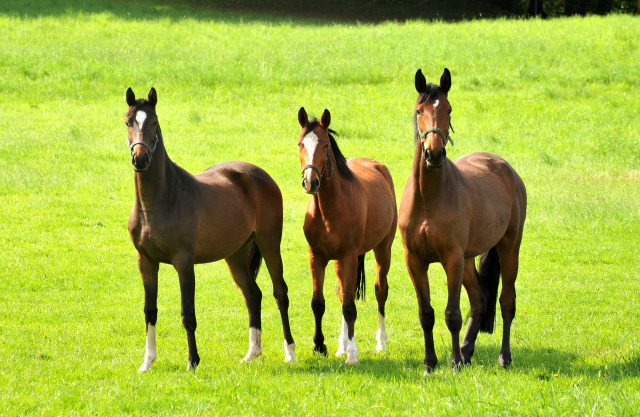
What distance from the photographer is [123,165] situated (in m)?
18.7

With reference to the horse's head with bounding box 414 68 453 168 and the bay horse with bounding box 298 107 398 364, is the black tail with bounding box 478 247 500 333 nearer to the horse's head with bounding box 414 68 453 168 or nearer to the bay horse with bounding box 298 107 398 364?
the bay horse with bounding box 298 107 398 364

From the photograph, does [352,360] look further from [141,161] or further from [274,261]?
[141,161]

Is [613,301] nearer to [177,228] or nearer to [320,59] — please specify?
[177,228]

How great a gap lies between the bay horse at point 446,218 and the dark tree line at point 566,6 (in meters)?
33.2

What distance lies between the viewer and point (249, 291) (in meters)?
9.08

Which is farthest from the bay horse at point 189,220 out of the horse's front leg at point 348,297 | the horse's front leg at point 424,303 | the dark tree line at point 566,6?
the dark tree line at point 566,6

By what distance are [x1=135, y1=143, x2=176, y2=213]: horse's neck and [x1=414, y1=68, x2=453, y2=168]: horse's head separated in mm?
2395

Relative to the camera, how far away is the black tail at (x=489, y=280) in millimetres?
8930

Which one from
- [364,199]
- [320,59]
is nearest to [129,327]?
[364,199]

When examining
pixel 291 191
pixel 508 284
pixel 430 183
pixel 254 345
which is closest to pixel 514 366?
pixel 508 284

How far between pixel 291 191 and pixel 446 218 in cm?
994

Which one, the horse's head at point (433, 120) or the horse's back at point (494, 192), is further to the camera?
the horse's back at point (494, 192)

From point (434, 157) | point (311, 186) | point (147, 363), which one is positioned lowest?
point (147, 363)

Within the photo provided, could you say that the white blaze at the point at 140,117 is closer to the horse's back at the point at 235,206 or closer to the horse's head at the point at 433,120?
the horse's back at the point at 235,206
